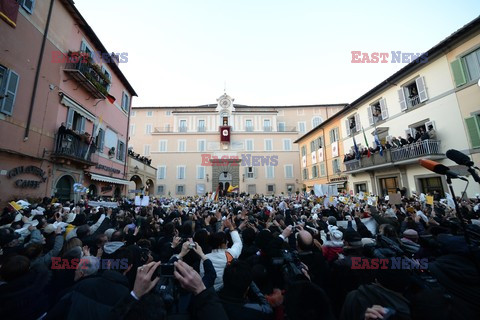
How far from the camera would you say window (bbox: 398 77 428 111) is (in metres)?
14.5

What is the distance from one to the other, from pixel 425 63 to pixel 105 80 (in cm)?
2221

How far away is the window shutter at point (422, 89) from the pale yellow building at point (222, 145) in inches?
803

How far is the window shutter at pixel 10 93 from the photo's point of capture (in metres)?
8.28

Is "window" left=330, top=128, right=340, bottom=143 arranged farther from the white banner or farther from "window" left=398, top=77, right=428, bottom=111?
"window" left=398, top=77, right=428, bottom=111

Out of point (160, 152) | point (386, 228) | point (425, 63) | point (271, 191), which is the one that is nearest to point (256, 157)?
point (271, 191)

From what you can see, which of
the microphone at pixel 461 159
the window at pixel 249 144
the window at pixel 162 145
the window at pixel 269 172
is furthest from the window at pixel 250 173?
the microphone at pixel 461 159

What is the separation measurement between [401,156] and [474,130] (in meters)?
4.08

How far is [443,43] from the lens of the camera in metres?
12.7

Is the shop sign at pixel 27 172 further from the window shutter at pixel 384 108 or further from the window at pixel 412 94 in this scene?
the window shutter at pixel 384 108

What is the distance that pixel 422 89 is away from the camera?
14391 millimetres

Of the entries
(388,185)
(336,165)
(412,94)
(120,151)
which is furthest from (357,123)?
(120,151)

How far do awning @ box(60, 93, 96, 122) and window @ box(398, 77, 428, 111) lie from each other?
2260 centimetres

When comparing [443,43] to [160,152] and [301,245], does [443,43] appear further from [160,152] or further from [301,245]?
[160,152]

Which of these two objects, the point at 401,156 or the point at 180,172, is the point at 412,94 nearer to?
the point at 401,156
